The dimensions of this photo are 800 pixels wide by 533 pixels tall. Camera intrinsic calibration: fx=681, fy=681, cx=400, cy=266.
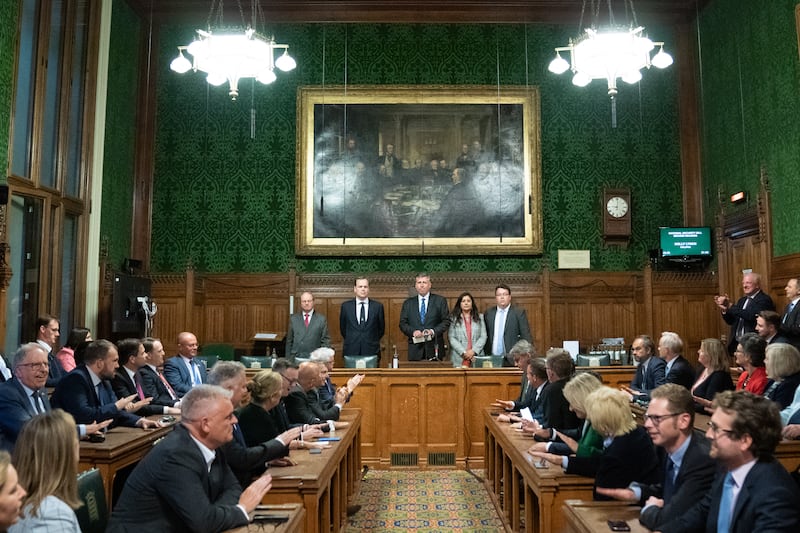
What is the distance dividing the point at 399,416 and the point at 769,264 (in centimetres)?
480

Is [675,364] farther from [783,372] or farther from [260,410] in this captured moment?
[260,410]

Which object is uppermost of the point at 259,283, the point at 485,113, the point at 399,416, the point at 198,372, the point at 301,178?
the point at 485,113

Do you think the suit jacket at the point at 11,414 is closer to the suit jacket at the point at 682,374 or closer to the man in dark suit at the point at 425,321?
the man in dark suit at the point at 425,321

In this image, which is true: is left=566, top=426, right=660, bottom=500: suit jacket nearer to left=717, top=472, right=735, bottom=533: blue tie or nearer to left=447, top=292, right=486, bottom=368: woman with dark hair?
left=717, top=472, right=735, bottom=533: blue tie

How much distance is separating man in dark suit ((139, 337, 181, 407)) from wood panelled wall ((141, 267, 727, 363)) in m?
3.75

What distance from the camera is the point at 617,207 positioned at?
10352 mm

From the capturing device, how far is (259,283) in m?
10.2

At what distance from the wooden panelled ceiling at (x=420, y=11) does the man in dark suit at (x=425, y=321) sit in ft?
15.2

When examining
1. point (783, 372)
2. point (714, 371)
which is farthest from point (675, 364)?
point (783, 372)

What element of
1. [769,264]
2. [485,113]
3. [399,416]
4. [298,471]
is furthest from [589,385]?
[485,113]

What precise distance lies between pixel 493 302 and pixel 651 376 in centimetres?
356

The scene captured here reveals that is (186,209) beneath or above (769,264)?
above

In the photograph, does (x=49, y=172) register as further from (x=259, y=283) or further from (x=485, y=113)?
(x=485, y=113)

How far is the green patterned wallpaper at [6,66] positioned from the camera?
6469 mm
